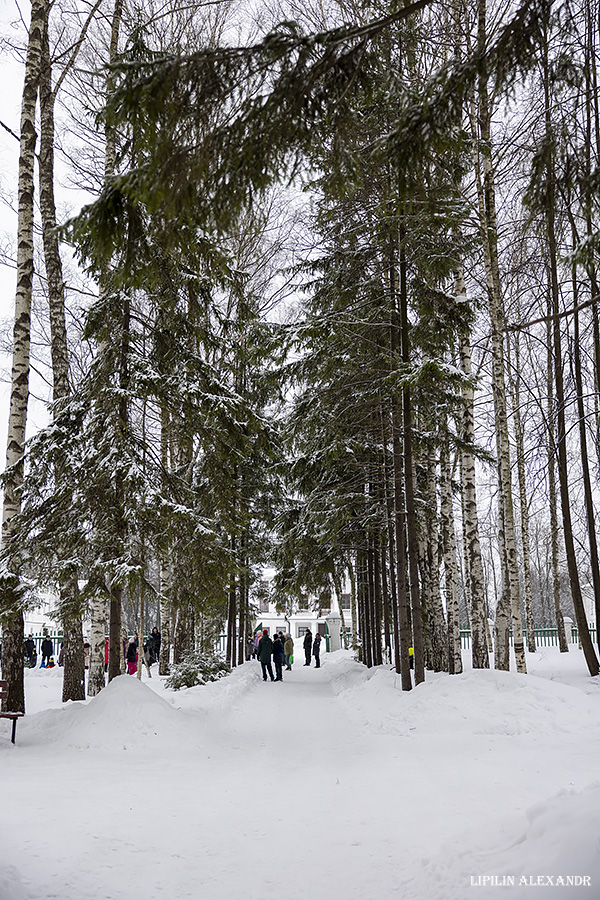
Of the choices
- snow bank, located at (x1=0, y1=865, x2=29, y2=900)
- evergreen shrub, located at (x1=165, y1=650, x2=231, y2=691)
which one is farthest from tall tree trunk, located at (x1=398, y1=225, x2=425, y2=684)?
snow bank, located at (x1=0, y1=865, x2=29, y2=900)

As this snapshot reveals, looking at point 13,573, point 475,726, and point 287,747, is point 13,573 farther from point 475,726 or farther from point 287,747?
point 475,726

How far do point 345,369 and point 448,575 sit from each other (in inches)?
207

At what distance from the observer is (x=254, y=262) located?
20.8m

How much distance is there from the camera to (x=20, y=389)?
10258 mm

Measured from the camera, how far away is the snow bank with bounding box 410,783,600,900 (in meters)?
3.16

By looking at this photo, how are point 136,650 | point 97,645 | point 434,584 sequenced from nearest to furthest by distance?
1. point 97,645
2. point 434,584
3. point 136,650

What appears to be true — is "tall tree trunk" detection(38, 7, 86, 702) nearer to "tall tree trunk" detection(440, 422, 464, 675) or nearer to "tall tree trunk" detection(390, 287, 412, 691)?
"tall tree trunk" detection(390, 287, 412, 691)

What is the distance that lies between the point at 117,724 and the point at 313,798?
12.7 ft

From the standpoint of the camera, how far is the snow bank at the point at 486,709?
9.41m

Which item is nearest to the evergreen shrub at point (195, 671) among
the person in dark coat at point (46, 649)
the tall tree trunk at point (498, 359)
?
the tall tree trunk at point (498, 359)

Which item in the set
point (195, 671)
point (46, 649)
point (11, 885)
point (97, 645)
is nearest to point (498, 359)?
point (97, 645)

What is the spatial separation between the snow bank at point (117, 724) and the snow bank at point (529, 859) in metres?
5.58

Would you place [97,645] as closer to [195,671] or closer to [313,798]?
[195,671]

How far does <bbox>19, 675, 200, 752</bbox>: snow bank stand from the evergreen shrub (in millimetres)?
6457
